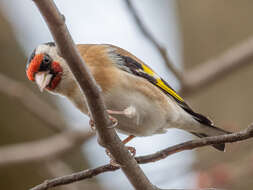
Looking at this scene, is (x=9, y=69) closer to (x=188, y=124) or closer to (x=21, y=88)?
(x=21, y=88)

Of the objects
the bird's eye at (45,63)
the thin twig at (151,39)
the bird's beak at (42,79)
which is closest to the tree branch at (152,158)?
the bird's beak at (42,79)

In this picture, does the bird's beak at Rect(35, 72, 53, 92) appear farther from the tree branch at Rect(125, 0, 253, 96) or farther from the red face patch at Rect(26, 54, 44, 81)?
the tree branch at Rect(125, 0, 253, 96)

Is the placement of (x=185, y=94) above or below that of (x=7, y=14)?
below

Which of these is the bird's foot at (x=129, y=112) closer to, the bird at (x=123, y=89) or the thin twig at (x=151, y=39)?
the bird at (x=123, y=89)

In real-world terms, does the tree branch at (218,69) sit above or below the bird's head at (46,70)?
below

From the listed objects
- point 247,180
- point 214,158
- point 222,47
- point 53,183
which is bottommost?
point 247,180

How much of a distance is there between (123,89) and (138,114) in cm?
19

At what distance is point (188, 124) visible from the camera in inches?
132

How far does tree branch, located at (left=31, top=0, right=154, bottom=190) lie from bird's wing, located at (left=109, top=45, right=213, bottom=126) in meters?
0.92

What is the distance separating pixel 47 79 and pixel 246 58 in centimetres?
217

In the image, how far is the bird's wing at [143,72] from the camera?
10.6 ft

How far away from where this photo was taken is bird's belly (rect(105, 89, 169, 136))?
9.50 feet

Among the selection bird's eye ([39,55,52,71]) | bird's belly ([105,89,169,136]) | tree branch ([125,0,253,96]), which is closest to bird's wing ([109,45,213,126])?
bird's belly ([105,89,169,136])

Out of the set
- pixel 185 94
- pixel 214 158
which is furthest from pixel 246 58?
pixel 214 158
